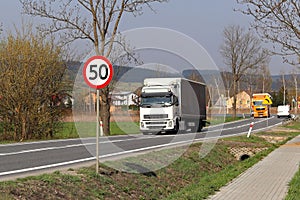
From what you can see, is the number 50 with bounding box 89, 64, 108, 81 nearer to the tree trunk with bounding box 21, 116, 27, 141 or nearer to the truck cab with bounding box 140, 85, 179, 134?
the tree trunk with bounding box 21, 116, 27, 141

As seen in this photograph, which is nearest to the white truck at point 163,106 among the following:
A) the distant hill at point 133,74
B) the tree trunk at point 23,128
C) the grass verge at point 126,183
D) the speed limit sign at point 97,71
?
the distant hill at point 133,74

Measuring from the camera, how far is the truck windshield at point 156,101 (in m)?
29.8

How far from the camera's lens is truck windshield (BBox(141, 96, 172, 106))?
29.8 m

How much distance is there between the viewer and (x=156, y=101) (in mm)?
29969

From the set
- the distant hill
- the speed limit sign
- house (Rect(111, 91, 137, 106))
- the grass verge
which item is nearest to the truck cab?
house (Rect(111, 91, 137, 106))

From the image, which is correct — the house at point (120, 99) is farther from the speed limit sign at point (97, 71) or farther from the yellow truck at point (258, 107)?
the yellow truck at point (258, 107)

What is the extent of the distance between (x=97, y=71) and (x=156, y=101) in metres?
19.5

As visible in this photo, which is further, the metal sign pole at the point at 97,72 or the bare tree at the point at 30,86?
the bare tree at the point at 30,86

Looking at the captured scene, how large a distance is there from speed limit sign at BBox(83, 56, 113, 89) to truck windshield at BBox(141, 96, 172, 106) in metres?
19.2

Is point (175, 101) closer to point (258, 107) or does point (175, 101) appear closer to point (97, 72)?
point (97, 72)

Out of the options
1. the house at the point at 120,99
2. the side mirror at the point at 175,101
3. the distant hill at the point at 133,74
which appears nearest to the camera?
the distant hill at the point at 133,74

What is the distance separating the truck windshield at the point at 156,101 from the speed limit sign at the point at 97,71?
19.2 m

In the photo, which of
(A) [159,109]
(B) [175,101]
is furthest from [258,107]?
(A) [159,109]

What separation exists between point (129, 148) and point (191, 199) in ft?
31.9
